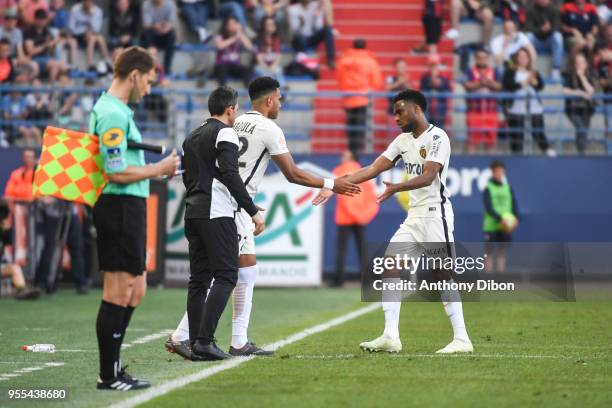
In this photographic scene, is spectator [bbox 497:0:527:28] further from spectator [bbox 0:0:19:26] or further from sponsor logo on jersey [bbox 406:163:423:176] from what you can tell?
sponsor logo on jersey [bbox 406:163:423:176]

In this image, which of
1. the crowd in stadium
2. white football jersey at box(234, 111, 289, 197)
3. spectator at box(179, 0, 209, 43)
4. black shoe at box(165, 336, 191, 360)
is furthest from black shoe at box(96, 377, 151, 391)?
spectator at box(179, 0, 209, 43)

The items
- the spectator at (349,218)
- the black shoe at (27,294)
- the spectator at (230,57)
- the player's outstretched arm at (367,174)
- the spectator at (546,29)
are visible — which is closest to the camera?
the player's outstretched arm at (367,174)

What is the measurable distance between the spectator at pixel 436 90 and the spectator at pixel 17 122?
Result: 726 cm

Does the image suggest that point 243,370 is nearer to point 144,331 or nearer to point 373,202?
point 144,331

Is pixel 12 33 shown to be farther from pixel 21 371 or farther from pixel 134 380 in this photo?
pixel 134 380

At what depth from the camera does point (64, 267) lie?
2136 cm

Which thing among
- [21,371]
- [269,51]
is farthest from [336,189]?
[269,51]

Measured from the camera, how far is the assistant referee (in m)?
8.23

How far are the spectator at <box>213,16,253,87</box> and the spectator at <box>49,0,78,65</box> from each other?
115 inches

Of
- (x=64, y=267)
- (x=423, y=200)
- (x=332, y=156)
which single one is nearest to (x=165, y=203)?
(x=64, y=267)

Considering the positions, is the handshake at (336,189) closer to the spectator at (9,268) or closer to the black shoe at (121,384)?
the black shoe at (121,384)

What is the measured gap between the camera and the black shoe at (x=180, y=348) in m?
10.5

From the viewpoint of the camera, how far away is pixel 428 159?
11047mm

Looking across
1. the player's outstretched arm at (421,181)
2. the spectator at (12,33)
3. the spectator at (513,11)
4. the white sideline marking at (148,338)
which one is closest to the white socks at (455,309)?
the player's outstretched arm at (421,181)
